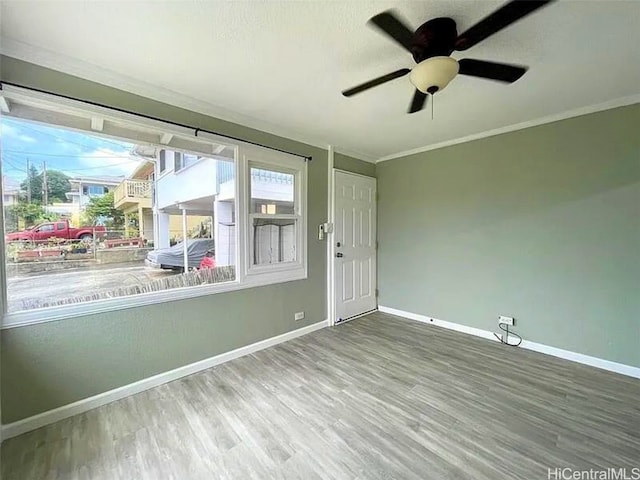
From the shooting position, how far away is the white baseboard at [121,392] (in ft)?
6.05

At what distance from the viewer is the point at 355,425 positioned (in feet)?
6.21

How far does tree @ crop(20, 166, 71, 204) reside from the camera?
1.95 metres

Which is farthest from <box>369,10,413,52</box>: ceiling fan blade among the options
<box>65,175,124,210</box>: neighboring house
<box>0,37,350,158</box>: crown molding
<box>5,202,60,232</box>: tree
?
<box>5,202,60,232</box>: tree

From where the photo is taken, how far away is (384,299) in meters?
4.43

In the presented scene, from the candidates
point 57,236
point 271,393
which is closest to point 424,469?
point 271,393

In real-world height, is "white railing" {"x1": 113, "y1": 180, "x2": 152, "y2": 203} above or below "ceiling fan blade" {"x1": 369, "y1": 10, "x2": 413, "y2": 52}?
below

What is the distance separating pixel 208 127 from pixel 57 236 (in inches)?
58.6

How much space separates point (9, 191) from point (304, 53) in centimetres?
215

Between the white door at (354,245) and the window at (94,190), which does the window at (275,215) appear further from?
the window at (94,190)

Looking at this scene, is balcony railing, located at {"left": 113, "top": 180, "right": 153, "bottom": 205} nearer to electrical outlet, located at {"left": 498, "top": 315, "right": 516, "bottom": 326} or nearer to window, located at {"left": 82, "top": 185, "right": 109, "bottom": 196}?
window, located at {"left": 82, "top": 185, "right": 109, "bottom": 196}

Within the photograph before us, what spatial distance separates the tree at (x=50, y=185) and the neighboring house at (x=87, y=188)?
1.4 inches

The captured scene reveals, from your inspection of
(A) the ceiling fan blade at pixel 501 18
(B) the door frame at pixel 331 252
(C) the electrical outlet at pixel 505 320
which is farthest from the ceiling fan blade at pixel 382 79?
(C) the electrical outlet at pixel 505 320

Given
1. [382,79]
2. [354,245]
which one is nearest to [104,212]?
[382,79]

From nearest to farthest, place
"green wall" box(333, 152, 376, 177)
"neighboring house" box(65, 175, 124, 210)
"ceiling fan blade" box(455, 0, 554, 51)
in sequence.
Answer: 1. "ceiling fan blade" box(455, 0, 554, 51)
2. "neighboring house" box(65, 175, 124, 210)
3. "green wall" box(333, 152, 376, 177)
